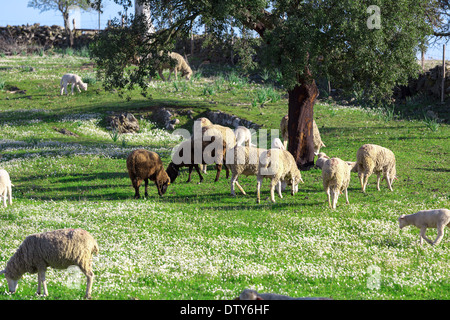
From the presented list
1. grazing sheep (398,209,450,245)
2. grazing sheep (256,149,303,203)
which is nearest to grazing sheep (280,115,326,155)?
grazing sheep (256,149,303,203)

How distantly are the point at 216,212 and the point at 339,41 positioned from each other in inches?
338

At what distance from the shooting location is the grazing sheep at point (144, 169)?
19141mm

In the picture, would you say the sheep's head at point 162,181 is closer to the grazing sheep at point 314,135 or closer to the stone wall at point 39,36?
the grazing sheep at point 314,135

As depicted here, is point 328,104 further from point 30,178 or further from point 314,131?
point 30,178

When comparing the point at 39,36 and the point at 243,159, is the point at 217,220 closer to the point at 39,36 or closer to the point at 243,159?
the point at 243,159

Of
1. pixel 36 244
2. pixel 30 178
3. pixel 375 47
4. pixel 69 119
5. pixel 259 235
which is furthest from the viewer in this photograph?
pixel 69 119

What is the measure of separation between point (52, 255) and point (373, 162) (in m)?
13.3

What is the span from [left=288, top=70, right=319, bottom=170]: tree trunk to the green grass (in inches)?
46.1

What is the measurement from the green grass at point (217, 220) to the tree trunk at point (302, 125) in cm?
117

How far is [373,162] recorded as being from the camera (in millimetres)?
19719

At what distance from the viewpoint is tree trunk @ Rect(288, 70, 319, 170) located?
24.3 meters

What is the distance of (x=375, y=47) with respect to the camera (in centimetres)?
2044

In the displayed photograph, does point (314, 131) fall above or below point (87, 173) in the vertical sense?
above

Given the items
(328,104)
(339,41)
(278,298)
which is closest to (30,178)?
(339,41)
